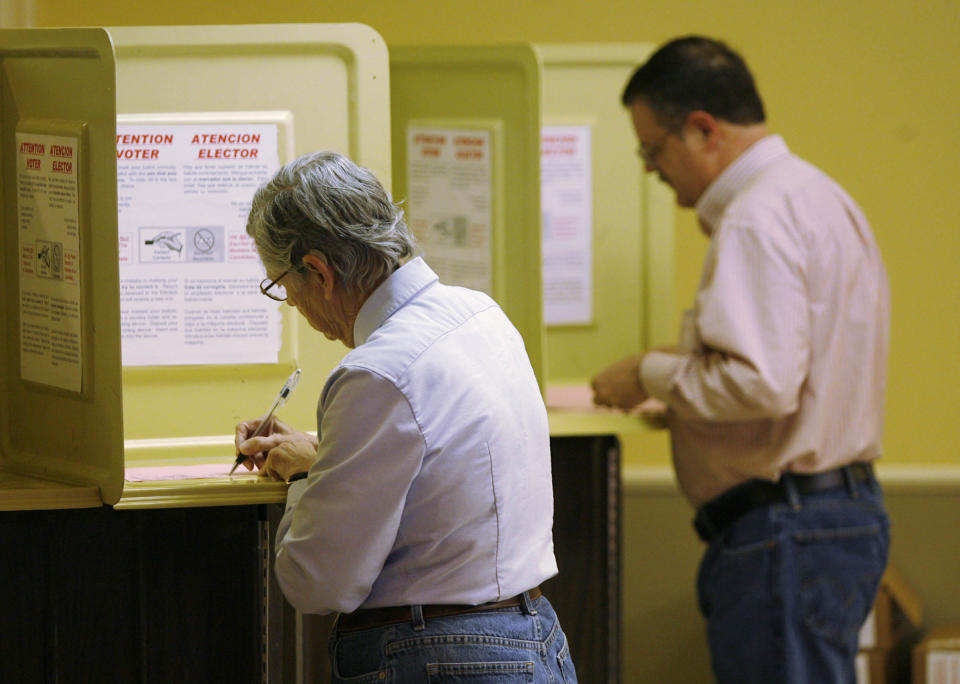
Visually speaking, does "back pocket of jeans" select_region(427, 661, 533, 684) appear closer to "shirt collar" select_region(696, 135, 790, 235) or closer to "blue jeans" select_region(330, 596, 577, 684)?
"blue jeans" select_region(330, 596, 577, 684)

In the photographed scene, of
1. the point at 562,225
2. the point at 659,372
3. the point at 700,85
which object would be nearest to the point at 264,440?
the point at 659,372

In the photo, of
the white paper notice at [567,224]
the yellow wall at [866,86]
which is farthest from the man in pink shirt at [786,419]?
the yellow wall at [866,86]

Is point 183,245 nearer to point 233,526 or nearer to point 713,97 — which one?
point 233,526

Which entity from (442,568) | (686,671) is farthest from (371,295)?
(686,671)

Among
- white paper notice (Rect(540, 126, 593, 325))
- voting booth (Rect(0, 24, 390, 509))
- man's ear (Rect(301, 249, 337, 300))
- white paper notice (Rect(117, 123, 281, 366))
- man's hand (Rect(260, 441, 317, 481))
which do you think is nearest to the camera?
man's ear (Rect(301, 249, 337, 300))

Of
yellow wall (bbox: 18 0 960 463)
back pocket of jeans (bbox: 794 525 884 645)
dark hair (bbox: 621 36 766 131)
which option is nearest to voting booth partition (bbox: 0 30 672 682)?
dark hair (bbox: 621 36 766 131)

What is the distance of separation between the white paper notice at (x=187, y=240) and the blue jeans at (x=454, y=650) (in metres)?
0.61

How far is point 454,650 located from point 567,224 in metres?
1.78

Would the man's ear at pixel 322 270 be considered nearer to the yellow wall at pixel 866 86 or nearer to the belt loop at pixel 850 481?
the belt loop at pixel 850 481

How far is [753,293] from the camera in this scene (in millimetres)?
2365

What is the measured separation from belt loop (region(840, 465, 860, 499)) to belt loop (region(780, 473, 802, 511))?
108mm

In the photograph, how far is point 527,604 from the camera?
158cm

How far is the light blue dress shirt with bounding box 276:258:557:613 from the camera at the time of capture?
145 centimetres

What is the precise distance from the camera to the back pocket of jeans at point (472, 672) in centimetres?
151
